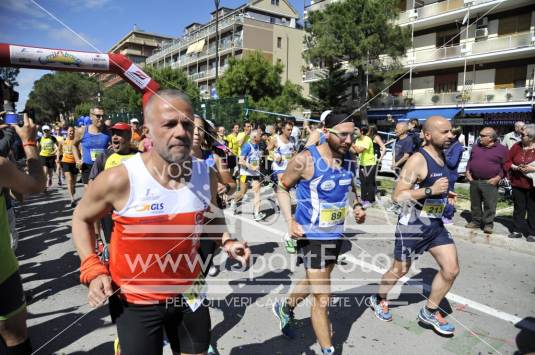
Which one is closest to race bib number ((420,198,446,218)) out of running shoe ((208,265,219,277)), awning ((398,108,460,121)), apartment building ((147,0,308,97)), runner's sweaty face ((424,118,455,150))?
runner's sweaty face ((424,118,455,150))

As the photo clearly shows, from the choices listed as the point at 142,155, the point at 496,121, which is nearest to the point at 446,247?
the point at 142,155

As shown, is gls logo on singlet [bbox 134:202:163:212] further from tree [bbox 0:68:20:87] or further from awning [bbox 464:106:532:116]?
awning [bbox 464:106:532:116]

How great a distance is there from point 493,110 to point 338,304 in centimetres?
2447

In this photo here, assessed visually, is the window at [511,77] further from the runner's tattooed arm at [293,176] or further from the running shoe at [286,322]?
the running shoe at [286,322]

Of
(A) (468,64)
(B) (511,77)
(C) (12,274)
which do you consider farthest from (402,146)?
(A) (468,64)

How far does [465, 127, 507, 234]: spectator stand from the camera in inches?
255

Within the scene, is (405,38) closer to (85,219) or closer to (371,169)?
(371,169)

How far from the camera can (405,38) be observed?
81.4 ft

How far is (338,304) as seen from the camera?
3.99 metres

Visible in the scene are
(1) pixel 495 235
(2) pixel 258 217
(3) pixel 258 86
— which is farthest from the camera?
(3) pixel 258 86

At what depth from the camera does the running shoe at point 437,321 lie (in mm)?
3336

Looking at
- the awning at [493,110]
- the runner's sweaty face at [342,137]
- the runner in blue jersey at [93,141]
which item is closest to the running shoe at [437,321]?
the runner's sweaty face at [342,137]

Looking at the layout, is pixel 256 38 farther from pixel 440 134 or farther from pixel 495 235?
pixel 440 134

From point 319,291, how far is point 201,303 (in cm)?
118
